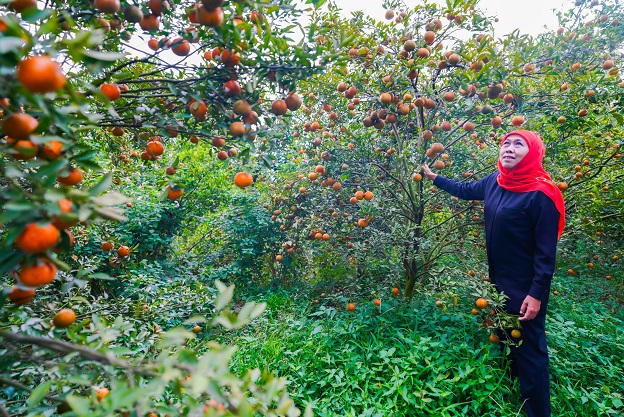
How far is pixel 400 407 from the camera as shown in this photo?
83.2 inches

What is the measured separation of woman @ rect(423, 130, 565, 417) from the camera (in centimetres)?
198

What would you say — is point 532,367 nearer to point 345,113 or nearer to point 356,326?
point 356,326

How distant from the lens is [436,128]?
2814 mm

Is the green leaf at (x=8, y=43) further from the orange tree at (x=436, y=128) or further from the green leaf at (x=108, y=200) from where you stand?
the orange tree at (x=436, y=128)

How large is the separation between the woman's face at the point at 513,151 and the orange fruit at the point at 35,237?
227 centimetres

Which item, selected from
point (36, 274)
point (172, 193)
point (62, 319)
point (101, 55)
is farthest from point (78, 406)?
point (172, 193)

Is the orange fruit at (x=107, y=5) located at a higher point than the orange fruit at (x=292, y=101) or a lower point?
higher

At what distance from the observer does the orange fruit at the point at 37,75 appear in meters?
0.64

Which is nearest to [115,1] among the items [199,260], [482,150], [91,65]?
[91,65]

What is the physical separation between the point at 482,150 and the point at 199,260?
143 inches

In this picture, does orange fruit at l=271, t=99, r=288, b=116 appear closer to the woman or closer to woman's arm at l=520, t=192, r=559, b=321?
the woman

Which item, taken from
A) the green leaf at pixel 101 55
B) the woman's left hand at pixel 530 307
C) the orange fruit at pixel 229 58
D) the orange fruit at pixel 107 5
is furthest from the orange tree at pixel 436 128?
the green leaf at pixel 101 55

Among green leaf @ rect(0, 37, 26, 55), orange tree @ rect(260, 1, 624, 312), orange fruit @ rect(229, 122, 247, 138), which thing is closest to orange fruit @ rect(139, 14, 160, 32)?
orange fruit @ rect(229, 122, 247, 138)

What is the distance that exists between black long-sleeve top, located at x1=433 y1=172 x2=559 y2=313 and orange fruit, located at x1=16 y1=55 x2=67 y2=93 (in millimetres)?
2251
